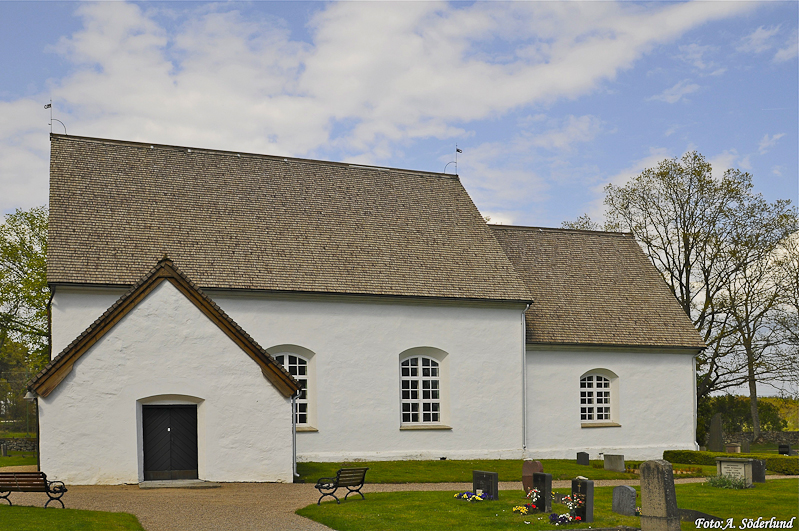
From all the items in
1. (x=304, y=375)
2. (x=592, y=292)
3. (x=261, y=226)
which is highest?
(x=261, y=226)

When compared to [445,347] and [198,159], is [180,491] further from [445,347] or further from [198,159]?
[198,159]

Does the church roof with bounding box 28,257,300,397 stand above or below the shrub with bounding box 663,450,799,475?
above

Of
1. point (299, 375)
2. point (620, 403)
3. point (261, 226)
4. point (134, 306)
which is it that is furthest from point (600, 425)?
point (134, 306)

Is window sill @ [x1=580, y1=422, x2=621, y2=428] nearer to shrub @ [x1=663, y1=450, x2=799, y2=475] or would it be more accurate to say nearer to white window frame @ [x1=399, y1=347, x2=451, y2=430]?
shrub @ [x1=663, y1=450, x2=799, y2=475]

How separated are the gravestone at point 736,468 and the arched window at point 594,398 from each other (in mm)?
7863

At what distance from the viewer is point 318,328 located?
24.5 meters

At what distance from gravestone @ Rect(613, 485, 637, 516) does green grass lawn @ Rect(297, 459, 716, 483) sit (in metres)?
6.56

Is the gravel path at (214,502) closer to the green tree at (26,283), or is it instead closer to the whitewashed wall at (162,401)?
the whitewashed wall at (162,401)

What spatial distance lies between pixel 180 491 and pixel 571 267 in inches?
750

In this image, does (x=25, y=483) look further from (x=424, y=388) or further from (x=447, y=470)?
(x=424, y=388)

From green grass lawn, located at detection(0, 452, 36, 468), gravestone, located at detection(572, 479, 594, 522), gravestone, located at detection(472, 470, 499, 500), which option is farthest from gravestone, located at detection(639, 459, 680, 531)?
green grass lawn, located at detection(0, 452, 36, 468)

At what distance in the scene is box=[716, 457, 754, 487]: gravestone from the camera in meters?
20.0

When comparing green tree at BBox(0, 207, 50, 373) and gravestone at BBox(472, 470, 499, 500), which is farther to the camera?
green tree at BBox(0, 207, 50, 373)

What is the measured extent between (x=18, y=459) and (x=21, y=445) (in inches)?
196
